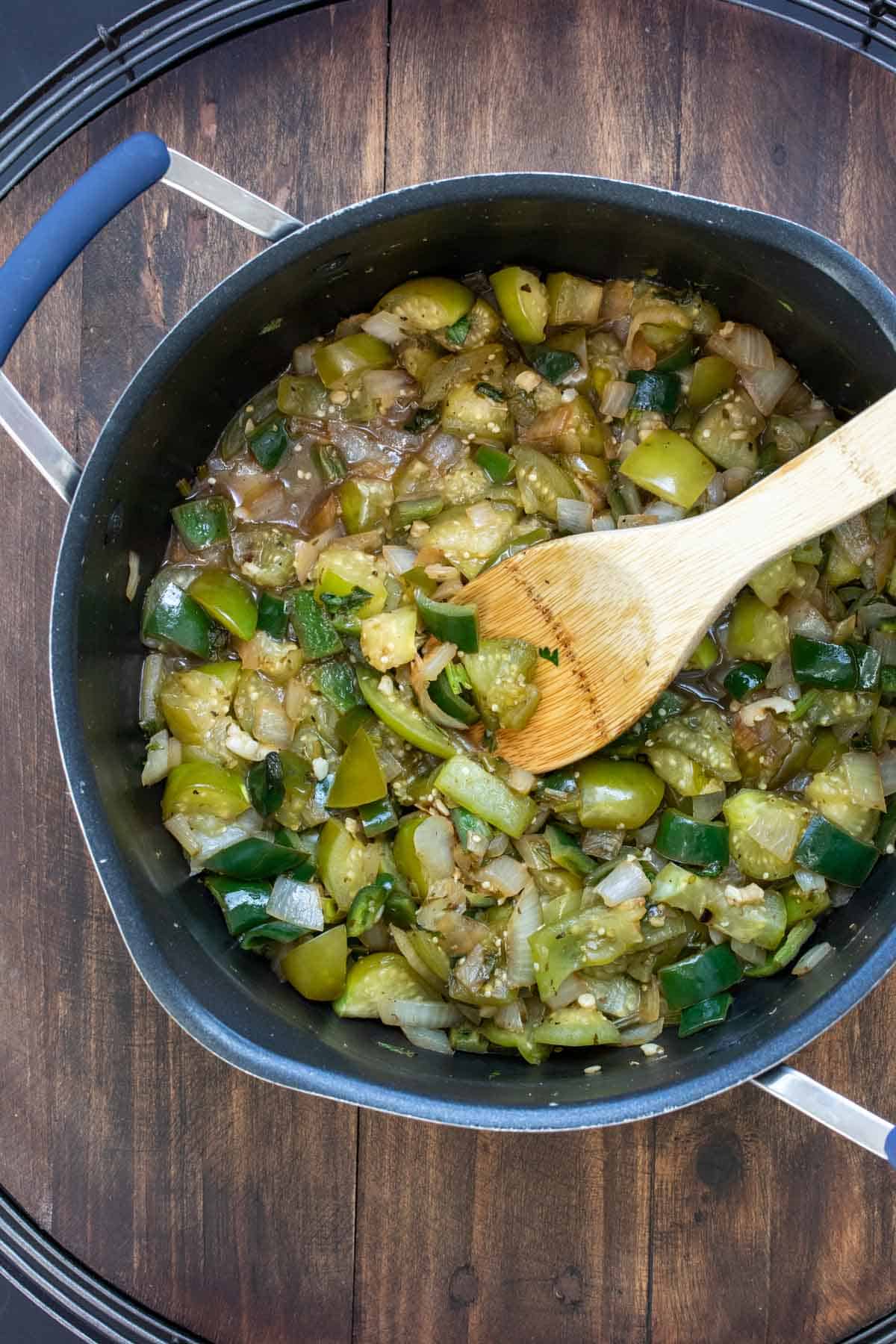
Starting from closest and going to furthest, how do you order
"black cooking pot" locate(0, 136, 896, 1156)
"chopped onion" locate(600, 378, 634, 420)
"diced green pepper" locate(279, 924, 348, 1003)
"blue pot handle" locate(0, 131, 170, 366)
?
"blue pot handle" locate(0, 131, 170, 366) < "black cooking pot" locate(0, 136, 896, 1156) < "diced green pepper" locate(279, 924, 348, 1003) < "chopped onion" locate(600, 378, 634, 420)

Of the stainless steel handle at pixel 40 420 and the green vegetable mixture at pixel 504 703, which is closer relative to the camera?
the stainless steel handle at pixel 40 420

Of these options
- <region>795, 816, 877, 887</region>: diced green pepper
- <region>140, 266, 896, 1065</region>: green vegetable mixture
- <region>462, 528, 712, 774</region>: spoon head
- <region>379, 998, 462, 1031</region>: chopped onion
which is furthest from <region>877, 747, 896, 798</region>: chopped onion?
<region>379, 998, 462, 1031</region>: chopped onion

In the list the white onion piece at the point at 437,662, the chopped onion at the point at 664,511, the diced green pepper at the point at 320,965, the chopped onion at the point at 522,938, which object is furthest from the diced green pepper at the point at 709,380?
the diced green pepper at the point at 320,965

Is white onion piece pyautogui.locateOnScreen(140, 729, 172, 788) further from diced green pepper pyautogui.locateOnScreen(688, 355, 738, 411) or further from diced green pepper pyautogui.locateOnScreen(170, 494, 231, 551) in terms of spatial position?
diced green pepper pyautogui.locateOnScreen(688, 355, 738, 411)

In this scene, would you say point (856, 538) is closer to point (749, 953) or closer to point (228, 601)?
point (749, 953)

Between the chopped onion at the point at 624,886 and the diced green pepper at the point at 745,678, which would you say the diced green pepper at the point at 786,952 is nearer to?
the chopped onion at the point at 624,886

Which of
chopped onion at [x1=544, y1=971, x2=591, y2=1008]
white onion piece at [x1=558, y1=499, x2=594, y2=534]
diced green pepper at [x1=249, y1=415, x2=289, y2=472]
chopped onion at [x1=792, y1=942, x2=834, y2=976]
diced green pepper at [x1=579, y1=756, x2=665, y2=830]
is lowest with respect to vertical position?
chopped onion at [x1=544, y1=971, x2=591, y2=1008]
